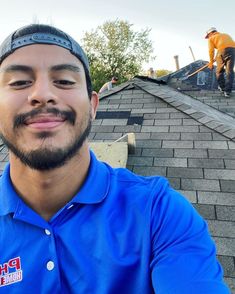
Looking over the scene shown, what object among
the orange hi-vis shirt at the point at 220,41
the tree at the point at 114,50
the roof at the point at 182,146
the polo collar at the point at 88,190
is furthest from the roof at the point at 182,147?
the tree at the point at 114,50

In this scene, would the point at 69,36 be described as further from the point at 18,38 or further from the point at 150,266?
A: the point at 150,266

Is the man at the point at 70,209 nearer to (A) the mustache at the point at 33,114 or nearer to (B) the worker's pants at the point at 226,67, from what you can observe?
(A) the mustache at the point at 33,114

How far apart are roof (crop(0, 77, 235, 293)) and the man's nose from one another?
7.25ft

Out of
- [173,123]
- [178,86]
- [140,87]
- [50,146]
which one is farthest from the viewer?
[178,86]

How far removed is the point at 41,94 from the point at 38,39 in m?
0.40

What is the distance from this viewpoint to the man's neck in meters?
1.60

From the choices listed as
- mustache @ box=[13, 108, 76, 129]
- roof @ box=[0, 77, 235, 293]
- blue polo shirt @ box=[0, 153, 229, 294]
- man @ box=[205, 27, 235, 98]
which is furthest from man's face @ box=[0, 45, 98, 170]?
man @ box=[205, 27, 235, 98]

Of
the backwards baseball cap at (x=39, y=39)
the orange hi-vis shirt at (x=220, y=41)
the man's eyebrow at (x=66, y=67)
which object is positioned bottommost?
the man's eyebrow at (x=66, y=67)

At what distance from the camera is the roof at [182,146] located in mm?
3309

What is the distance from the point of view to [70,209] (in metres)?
1.53

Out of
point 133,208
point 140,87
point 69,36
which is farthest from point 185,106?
point 133,208

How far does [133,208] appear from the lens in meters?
1.46

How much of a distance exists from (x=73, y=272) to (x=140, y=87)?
5280mm

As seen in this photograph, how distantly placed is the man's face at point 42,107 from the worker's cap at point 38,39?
43 millimetres
